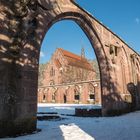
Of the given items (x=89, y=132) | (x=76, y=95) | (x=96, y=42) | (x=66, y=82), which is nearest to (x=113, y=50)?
(x=96, y=42)

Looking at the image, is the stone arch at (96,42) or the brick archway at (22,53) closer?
the brick archway at (22,53)

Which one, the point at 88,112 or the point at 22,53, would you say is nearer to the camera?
the point at 22,53

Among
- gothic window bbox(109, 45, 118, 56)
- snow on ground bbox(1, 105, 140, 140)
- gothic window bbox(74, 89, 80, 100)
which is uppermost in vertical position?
gothic window bbox(109, 45, 118, 56)

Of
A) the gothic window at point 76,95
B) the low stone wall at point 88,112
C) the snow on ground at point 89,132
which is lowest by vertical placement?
the snow on ground at point 89,132

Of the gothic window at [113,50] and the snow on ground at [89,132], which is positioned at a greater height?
the gothic window at [113,50]

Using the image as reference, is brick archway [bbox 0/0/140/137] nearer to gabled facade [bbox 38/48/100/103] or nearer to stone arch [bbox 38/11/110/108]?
stone arch [bbox 38/11/110/108]


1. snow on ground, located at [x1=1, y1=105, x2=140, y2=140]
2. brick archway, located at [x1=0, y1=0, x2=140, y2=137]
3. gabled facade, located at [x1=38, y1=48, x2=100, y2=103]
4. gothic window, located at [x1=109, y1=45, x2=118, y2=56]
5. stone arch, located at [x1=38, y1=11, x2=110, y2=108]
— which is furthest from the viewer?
gabled facade, located at [x1=38, y1=48, x2=100, y2=103]

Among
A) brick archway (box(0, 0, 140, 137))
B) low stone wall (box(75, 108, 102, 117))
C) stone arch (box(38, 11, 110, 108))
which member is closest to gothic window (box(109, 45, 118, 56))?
stone arch (box(38, 11, 110, 108))

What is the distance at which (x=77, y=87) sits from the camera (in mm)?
39469

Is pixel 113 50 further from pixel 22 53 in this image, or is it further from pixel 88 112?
pixel 22 53

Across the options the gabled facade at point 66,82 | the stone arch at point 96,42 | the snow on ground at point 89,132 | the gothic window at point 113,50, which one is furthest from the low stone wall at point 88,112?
the gabled facade at point 66,82

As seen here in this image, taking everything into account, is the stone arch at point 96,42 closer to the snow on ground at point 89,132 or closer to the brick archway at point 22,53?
the brick archway at point 22,53

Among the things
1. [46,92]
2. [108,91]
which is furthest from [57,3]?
[46,92]

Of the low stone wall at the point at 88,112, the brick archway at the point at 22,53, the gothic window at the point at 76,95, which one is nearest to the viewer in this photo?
the brick archway at the point at 22,53
